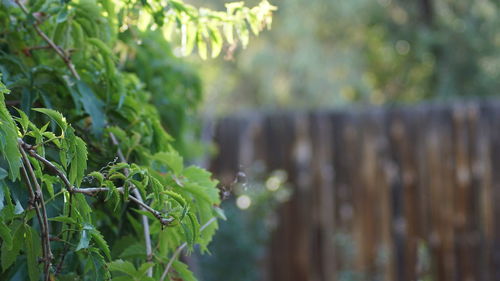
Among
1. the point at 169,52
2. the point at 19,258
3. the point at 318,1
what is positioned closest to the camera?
the point at 19,258

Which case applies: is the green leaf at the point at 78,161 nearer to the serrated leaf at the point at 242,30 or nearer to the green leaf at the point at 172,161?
the green leaf at the point at 172,161

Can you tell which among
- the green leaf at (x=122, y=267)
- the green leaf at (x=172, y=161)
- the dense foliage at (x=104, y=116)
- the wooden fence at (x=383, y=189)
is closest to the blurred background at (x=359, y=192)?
the wooden fence at (x=383, y=189)

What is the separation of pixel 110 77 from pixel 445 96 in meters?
8.28

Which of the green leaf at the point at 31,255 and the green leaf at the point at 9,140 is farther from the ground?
the green leaf at the point at 9,140

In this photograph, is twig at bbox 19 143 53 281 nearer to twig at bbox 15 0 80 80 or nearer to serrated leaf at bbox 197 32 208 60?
twig at bbox 15 0 80 80

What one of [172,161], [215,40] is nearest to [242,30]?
[215,40]

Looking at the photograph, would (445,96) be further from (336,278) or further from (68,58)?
(68,58)

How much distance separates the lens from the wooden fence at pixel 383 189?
4.89 metres

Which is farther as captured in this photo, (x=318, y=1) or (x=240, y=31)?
(x=318, y=1)

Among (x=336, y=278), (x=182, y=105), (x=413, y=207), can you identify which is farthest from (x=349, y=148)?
(x=182, y=105)

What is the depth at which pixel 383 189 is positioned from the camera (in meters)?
5.14

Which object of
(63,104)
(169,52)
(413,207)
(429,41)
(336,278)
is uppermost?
(429,41)

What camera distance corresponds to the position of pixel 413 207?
5.05m

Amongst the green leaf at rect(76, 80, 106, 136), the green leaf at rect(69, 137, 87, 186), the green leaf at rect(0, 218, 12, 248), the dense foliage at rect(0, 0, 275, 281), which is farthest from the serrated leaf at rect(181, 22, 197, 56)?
the green leaf at rect(0, 218, 12, 248)
